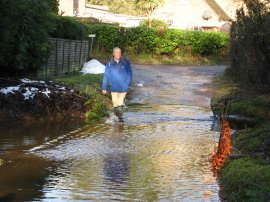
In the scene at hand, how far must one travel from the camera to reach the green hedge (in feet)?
122

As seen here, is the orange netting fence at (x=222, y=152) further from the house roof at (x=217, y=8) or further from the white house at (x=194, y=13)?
the house roof at (x=217, y=8)

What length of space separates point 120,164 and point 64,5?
5176 centimetres

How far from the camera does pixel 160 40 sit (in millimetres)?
38125

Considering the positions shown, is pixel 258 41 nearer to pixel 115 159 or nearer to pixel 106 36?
pixel 115 159

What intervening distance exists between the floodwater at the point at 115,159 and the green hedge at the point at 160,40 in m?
23.7

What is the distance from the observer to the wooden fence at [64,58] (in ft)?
56.0

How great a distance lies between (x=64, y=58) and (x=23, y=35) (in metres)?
6.24

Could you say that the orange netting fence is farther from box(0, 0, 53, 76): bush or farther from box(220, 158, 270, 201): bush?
box(0, 0, 53, 76): bush

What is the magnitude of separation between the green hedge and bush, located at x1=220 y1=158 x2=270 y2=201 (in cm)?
3043

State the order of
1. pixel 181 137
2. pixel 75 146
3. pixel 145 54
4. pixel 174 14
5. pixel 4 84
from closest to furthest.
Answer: pixel 75 146 → pixel 181 137 → pixel 4 84 → pixel 145 54 → pixel 174 14

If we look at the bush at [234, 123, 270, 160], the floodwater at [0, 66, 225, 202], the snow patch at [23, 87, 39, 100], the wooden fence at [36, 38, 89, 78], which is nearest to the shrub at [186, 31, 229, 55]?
the wooden fence at [36, 38, 89, 78]

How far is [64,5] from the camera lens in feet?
190

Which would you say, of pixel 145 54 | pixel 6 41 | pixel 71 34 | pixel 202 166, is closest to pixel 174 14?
pixel 145 54

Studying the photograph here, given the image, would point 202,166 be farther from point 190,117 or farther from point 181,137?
point 190,117
